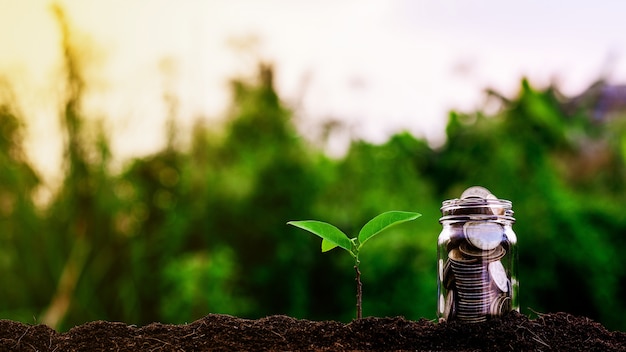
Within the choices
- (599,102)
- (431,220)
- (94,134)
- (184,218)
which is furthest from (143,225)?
(599,102)

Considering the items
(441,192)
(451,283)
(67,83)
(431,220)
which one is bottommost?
(451,283)

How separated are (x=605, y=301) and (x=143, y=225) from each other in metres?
3.23

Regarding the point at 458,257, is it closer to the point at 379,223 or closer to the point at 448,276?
the point at 448,276

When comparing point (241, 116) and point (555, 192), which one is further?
point (241, 116)

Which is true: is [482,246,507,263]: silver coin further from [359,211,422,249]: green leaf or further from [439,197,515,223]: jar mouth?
[359,211,422,249]: green leaf

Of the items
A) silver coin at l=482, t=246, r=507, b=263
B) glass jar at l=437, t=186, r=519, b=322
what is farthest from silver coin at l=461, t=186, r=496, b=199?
silver coin at l=482, t=246, r=507, b=263

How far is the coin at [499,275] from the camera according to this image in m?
1.36

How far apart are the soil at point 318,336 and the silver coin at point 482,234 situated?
0.46 ft

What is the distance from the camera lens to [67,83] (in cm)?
468

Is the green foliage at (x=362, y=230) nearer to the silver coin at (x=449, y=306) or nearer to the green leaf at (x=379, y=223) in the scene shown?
the green leaf at (x=379, y=223)

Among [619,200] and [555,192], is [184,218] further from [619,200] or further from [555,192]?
[619,200]

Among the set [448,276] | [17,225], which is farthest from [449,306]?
[17,225]

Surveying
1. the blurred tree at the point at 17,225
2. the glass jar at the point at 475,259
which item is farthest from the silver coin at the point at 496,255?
the blurred tree at the point at 17,225

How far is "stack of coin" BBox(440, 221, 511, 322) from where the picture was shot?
1.35 metres
